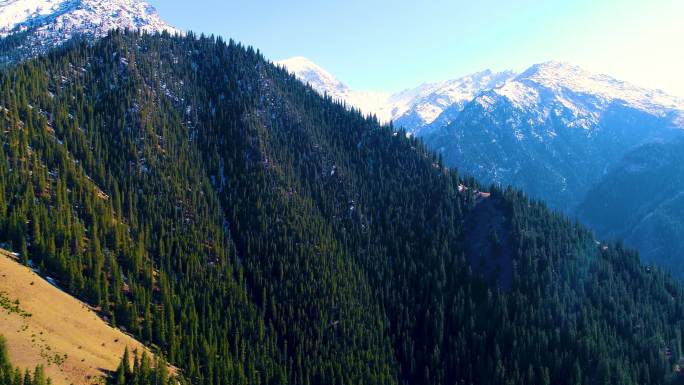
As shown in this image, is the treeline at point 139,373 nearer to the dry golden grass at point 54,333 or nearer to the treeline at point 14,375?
the dry golden grass at point 54,333

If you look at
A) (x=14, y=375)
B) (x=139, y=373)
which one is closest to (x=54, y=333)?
(x=139, y=373)

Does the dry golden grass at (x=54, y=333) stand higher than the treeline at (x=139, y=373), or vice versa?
the dry golden grass at (x=54, y=333)

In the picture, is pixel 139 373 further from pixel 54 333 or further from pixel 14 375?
pixel 14 375

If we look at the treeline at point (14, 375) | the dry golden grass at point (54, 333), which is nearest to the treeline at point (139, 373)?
the dry golden grass at point (54, 333)

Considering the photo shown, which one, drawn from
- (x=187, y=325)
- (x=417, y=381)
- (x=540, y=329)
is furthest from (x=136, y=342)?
(x=540, y=329)

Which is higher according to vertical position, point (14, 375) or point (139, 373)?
point (14, 375)

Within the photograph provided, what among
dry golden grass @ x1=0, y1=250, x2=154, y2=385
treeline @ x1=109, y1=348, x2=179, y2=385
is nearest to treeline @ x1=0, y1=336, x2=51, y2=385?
dry golden grass @ x1=0, y1=250, x2=154, y2=385
